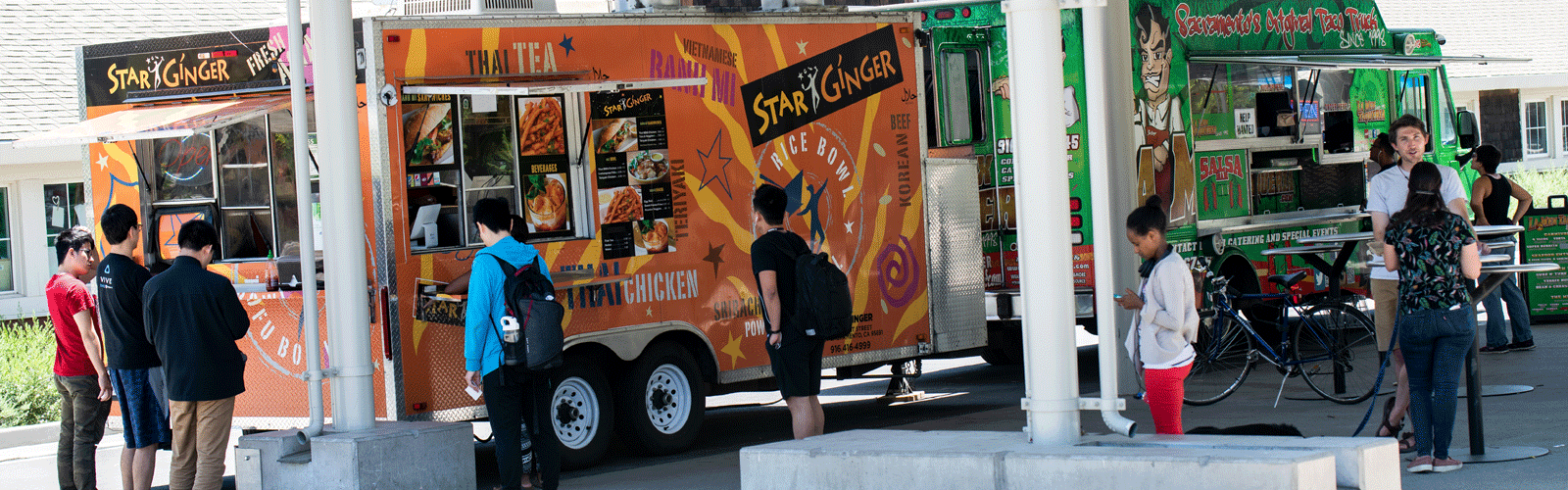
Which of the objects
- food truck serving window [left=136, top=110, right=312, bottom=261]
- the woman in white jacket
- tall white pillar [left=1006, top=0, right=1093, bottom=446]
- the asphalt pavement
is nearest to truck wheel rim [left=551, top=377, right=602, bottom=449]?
the asphalt pavement

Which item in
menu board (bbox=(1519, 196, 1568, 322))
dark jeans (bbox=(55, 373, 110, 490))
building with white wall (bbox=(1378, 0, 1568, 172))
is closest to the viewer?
dark jeans (bbox=(55, 373, 110, 490))

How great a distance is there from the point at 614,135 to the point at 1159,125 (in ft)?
15.4

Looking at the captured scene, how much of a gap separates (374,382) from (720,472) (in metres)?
1.99

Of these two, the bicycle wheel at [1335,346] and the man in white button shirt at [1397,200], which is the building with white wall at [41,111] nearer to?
the bicycle wheel at [1335,346]

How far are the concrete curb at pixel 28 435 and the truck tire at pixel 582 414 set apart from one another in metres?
4.70

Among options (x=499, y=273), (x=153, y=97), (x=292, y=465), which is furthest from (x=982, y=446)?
(x=153, y=97)

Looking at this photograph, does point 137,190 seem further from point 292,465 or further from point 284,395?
point 292,465

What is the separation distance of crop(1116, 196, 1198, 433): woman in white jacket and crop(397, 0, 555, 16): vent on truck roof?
390 cm

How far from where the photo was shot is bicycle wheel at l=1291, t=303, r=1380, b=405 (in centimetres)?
1058

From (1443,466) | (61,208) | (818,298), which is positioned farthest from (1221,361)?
(61,208)

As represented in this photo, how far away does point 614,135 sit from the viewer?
928cm

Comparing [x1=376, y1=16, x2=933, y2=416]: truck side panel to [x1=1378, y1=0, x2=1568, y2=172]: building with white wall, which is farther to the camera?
[x1=1378, y1=0, x2=1568, y2=172]: building with white wall

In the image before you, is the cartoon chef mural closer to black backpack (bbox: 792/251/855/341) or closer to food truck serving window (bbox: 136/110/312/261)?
black backpack (bbox: 792/251/855/341)

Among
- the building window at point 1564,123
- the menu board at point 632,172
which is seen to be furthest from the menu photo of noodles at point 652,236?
the building window at point 1564,123
